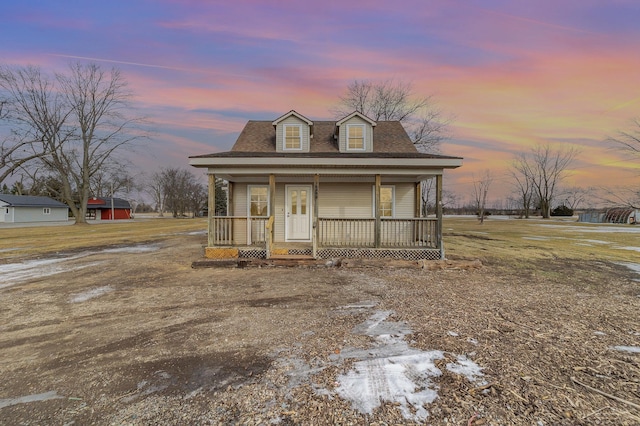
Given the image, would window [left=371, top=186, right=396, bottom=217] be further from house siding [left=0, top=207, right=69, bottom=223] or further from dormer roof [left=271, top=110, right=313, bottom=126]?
house siding [left=0, top=207, right=69, bottom=223]

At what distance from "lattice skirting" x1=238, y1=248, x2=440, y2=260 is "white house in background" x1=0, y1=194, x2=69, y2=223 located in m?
48.0

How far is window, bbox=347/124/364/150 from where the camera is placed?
39.3ft

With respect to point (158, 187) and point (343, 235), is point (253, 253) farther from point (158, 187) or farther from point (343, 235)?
point (158, 187)

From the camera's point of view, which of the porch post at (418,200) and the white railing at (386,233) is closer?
the white railing at (386,233)

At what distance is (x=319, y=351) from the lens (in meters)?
3.51

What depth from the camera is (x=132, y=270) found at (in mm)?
8609

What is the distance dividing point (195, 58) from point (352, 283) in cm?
1578

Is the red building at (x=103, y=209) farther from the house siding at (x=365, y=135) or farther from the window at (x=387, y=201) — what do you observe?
the window at (x=387, y=201)

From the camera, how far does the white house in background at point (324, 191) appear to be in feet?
30.4

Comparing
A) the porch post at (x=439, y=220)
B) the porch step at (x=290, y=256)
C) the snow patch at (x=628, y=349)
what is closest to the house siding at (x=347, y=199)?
the porch post at (x=439, y=220)

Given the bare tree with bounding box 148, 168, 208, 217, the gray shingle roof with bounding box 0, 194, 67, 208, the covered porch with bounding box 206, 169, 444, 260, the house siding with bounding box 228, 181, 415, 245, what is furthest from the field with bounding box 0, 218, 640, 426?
the bare tree with bounding box 148, 168, 208, 217

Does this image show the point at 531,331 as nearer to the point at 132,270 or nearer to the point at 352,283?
the point at 352,283

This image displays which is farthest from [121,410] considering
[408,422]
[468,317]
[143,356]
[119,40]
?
[119,40]

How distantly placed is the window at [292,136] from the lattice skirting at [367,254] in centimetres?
491
